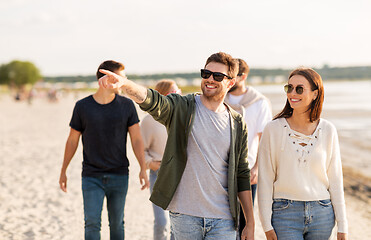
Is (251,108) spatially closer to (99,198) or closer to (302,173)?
(302,173)

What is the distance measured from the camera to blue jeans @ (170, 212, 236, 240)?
289 cm

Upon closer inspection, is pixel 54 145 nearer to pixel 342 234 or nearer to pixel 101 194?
pixel 101 194

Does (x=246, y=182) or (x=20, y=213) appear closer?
(x=246, y=182)

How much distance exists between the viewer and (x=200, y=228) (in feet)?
9.51

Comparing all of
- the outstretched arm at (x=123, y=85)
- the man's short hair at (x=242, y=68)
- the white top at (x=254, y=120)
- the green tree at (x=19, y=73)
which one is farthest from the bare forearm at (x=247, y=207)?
the green tree at (x=19, y=73)

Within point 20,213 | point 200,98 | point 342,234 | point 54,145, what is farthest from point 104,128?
point 54,145

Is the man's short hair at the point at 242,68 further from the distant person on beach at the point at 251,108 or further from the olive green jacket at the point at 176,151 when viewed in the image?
the olive green jacket at the point at 176,151

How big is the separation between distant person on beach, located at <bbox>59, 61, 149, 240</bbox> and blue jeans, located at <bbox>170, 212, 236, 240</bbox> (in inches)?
53.1

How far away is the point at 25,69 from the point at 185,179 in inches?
5426

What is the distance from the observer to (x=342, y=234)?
3.07 metres

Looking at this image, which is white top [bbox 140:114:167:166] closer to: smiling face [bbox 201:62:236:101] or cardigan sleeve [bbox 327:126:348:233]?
smiling face [bbox 201:62:236:101]

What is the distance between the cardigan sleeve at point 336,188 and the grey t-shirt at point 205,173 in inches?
31.2

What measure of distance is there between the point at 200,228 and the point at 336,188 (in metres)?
1.05

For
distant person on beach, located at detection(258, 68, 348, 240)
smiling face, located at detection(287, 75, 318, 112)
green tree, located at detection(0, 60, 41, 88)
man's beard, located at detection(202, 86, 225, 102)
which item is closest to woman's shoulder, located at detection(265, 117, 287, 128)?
distant person on beach, located at detection(258, 68, 348, 240)
